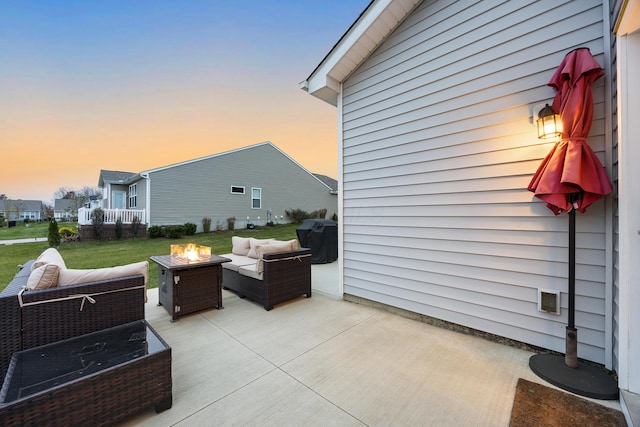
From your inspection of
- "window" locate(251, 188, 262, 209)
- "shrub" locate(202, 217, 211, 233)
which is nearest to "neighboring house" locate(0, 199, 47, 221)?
"shrub" locate(202, 217, 211, 233)

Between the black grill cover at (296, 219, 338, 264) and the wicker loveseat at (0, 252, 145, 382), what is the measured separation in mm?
4654

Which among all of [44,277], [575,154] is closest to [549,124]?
[575,154]

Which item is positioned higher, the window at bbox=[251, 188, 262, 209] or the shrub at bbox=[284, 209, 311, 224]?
the window at bbox=[251, 188, 262, 209]

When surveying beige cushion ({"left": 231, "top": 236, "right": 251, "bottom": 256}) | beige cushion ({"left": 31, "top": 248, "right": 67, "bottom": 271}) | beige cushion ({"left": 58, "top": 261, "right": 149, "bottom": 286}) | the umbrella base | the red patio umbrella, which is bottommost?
the umbrella base

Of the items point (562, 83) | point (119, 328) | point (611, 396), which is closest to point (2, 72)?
point (119, 328)

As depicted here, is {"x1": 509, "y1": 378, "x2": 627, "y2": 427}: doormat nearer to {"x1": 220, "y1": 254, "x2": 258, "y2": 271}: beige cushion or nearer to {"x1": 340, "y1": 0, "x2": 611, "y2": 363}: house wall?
{"x1": 340, "y1": 0, "x2": 611, "y2": 363}: house wall

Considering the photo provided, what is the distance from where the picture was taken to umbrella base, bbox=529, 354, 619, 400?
1865 mm

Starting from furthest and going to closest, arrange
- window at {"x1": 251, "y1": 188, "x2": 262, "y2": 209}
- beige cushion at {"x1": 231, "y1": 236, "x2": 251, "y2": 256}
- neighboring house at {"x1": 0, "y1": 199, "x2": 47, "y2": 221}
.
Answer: neighboring house at {"x1": 0, "y1": 199, "x2": 47, "y2": 221} → window at {"x1": 251, "y1": 188, "x2": 262, "y2": 209} → beige cushion at {"x1": 231, "y1": 236, "x2": 251, "y2": 256}

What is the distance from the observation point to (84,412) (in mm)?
1441

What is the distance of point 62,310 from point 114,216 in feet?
39.7

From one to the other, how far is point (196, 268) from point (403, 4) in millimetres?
4461

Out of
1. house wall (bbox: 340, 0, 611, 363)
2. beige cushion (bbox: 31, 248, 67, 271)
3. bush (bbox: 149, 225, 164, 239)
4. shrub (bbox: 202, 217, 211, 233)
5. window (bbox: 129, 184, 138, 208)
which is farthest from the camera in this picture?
window (bbox: 129, 184, 138, 208)

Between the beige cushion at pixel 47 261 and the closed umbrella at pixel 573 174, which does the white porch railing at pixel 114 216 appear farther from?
the closed umbrella at pixel 573 174

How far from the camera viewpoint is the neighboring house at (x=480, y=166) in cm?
201
